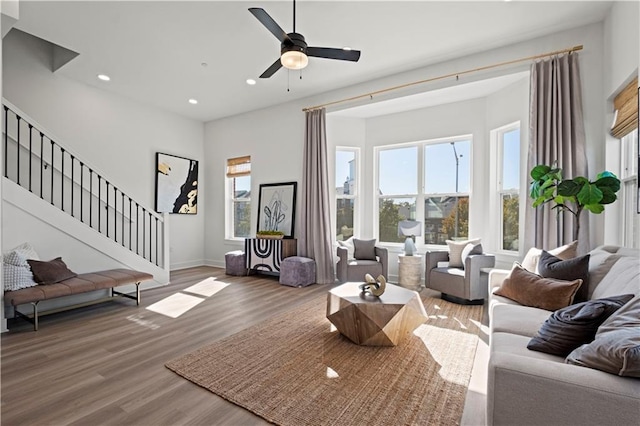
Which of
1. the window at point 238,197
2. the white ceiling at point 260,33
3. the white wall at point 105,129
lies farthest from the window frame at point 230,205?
the white ceiling at point 260,33

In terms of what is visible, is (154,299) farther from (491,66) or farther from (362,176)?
(491,66)

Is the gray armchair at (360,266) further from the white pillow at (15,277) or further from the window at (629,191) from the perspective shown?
the white pillow at (15,277)

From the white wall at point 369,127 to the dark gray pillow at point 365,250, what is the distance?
0.61 metres

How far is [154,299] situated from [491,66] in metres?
5.56

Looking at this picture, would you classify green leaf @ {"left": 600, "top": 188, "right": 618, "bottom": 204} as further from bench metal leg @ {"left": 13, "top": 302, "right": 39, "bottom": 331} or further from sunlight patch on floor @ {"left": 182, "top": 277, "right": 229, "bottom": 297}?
bench metal leg @ {"left": 13, "top": 302, "right": 39, "bottom": 331}

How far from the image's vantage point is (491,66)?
3.95 m

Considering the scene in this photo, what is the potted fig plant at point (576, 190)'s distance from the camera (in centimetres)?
280

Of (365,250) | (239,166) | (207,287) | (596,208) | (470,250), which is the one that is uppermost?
(239,166)

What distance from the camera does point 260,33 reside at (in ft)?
11.9

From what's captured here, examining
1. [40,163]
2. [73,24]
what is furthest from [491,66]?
[40,163]

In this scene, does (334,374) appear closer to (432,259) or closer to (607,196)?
(432,259)

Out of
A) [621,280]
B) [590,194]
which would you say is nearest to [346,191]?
[590,194]

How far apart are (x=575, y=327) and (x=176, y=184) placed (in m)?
6.79

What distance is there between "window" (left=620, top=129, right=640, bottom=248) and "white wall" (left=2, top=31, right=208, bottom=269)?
20.5ft
